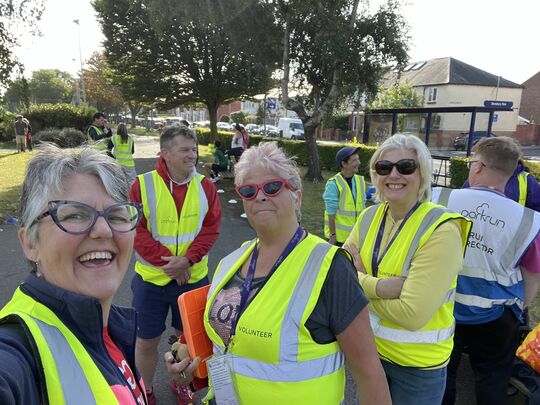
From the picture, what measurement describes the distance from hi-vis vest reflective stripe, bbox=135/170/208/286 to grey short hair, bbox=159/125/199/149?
26cm

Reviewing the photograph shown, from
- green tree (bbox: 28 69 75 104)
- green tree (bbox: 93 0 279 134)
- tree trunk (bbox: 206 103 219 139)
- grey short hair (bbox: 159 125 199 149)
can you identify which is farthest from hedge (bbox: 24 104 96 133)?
green tree (bbox: 28 69 75 104)

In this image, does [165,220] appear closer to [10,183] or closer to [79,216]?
[79,216]

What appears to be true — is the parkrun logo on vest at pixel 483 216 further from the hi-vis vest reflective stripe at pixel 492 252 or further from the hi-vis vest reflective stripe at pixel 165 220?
the hi-vis vest reflective stripe at pixel 165 220

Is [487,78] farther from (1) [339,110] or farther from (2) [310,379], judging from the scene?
(2) [310,379]

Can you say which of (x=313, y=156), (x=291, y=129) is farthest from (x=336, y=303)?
(x=291, y=129)

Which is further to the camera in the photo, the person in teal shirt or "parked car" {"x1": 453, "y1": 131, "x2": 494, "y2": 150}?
"parked car" {"x1": 453, "y1": 131, "x2": 494, "y2": 150}

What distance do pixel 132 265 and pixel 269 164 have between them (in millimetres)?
4774

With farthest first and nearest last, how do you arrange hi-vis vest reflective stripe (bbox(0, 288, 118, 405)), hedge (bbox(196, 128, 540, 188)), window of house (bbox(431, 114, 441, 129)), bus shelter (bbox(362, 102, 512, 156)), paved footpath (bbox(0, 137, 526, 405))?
window of house (bbox(431, 114, 441, 129)) → bus shelter (bbox(362, 102, 512, 156)) → hedge (bbox(196, 128, 540, 188)) → paved footpath (bbox(0, 137, 526, 405)) → hi-vis vest reflective stripe (bbox(0, 288, 118, 405))

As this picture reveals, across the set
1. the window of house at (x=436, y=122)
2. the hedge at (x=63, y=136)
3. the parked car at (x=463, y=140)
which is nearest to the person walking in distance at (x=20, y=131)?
the hedge at (x=63, y=136)

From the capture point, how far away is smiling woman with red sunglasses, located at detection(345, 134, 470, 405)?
1777 millimetres

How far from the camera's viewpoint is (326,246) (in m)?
1.54

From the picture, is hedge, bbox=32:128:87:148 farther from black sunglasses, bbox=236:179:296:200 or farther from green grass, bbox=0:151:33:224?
black sunglasses, bbox=236:179:296:200

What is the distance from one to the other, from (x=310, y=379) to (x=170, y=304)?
177 centimetres

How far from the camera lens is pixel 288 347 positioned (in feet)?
4.59
